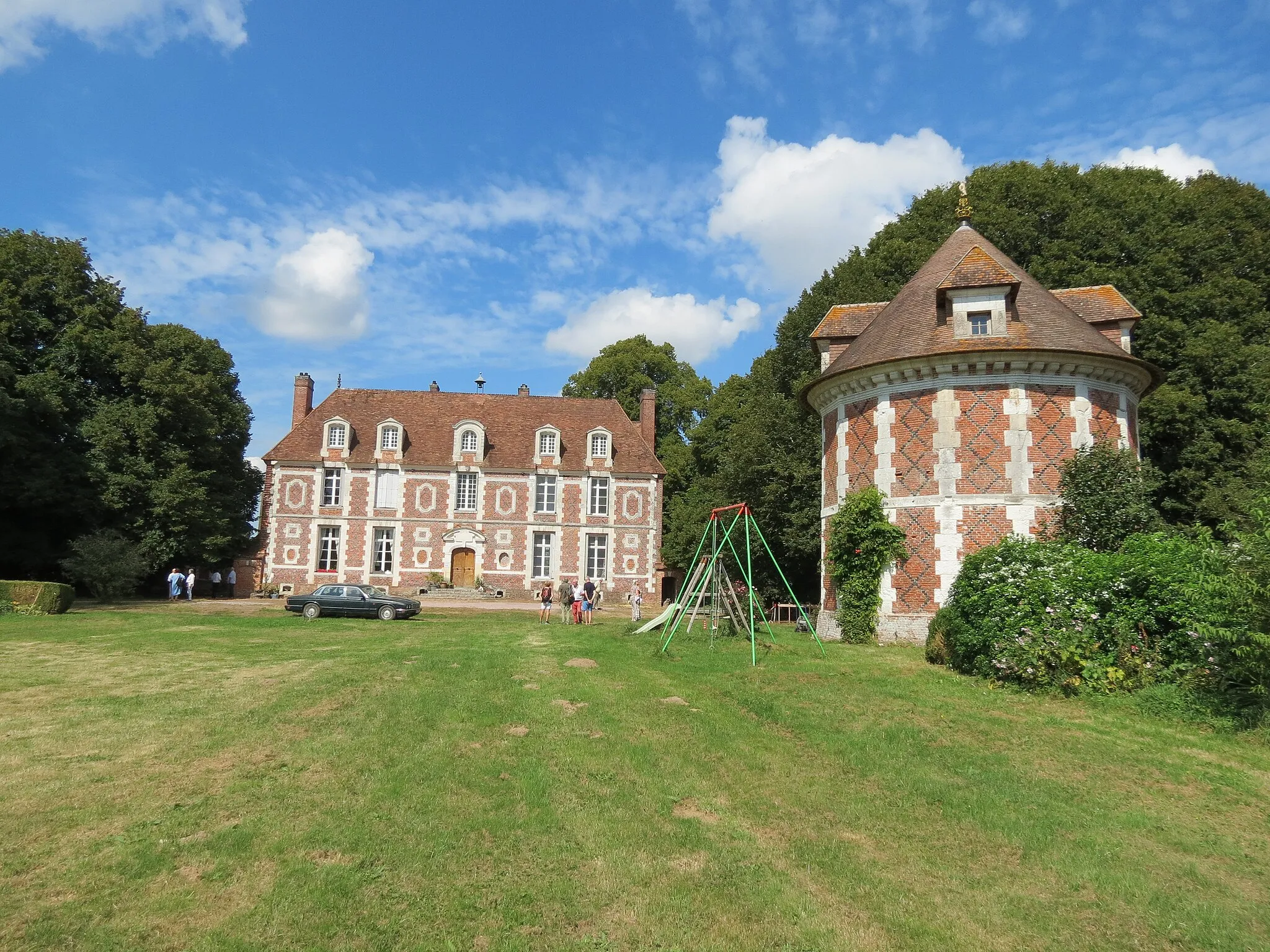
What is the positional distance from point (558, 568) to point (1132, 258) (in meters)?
26.6

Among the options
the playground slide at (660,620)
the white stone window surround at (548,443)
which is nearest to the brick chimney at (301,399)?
the white stone window surround at (548,443)

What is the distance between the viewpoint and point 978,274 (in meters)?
17.7

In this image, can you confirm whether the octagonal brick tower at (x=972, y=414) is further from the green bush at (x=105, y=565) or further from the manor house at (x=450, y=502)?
the green bush at (x=105, y=565)

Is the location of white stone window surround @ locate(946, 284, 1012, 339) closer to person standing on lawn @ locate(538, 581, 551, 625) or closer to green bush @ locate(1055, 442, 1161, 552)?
green bush @ locate(1055, 442, 1161, 552)

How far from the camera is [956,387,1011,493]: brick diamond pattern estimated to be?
17.0 m

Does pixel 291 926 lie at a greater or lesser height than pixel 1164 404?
lesser

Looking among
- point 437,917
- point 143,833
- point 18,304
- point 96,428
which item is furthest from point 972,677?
point 18,304

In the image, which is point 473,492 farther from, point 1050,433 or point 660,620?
point 1050,433

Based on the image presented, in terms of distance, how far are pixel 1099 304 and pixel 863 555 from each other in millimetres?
9525

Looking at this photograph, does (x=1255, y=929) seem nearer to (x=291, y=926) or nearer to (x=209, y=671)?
(x=291, y=926)

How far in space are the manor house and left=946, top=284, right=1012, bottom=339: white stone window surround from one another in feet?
73.6

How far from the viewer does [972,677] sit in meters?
12.7

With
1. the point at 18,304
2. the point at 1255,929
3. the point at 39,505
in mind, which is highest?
the point at 18,304

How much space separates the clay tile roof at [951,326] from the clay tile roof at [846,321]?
1.22 metres
